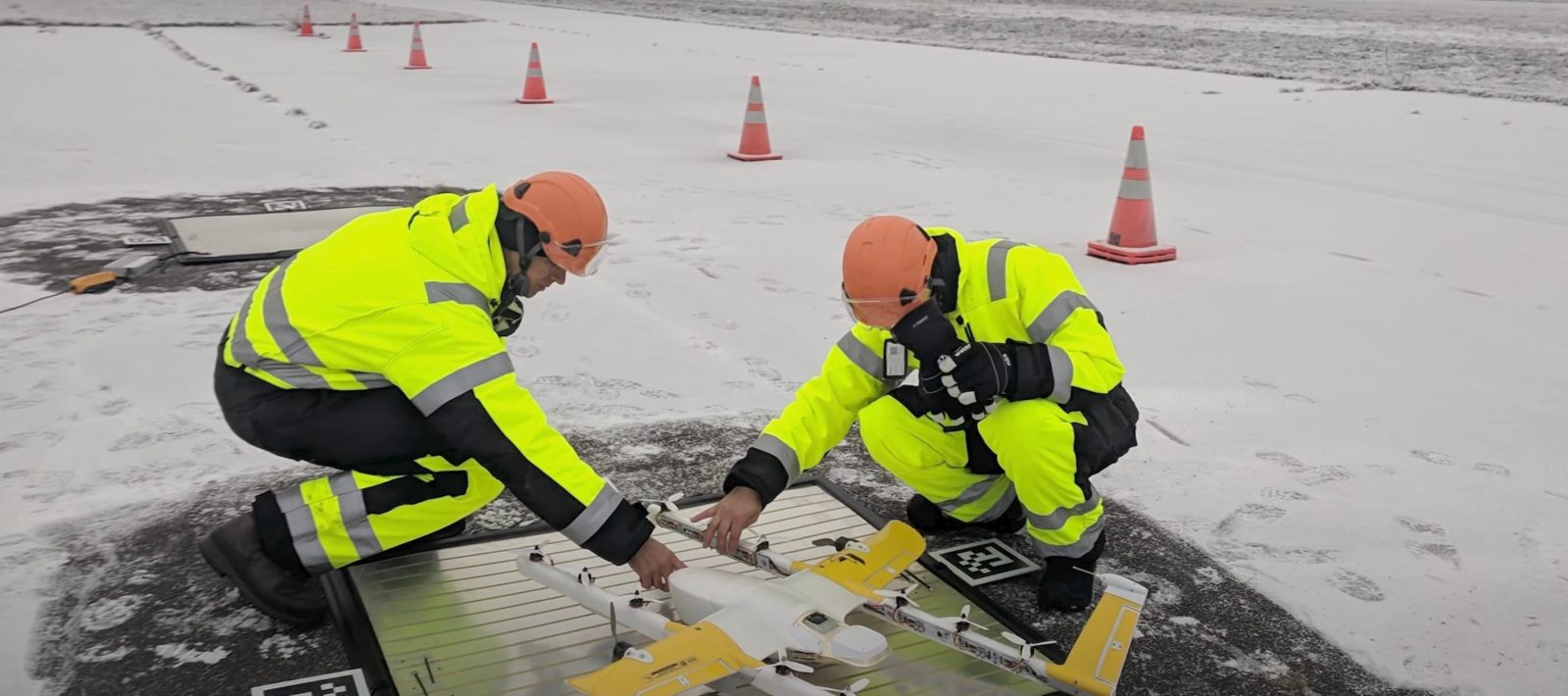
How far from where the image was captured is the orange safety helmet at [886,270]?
104 inches

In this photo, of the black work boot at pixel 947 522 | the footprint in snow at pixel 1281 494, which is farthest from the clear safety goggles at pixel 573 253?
the footprint in snow at pixel 1281 494

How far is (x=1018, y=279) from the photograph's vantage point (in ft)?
9.30

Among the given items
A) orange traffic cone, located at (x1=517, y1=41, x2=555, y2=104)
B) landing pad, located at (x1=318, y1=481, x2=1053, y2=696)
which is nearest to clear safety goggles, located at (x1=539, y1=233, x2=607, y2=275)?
landing pad, located at (x1=318, y1=481, x2=1053, y2=696)

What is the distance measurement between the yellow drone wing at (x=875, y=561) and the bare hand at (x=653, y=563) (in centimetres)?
34

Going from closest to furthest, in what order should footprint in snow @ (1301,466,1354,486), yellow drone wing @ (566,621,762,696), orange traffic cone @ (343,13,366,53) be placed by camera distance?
1. yellow drone wing @ (566,621,762,696)
2. footprint in snow @ (1301,466,1354,486)
3. orange traffic cone @ (343,13,366,53)

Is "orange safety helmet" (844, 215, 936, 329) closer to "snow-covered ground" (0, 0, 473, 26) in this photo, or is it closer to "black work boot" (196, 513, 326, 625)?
"black work boot" (196, 513, 326, 625)

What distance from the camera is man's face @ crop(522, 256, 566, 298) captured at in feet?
8.55

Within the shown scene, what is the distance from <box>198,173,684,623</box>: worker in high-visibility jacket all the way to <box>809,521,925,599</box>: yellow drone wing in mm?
387

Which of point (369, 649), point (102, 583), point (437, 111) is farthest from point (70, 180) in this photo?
point (369, 649)

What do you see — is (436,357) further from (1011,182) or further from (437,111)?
(437,111)

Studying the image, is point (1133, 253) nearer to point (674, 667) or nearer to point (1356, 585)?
point (1356, 585)

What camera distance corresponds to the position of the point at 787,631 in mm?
2455

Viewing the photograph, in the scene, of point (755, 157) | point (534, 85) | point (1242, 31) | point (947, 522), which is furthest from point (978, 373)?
point (1242, 31)

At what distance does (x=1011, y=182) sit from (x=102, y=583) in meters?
6.23
